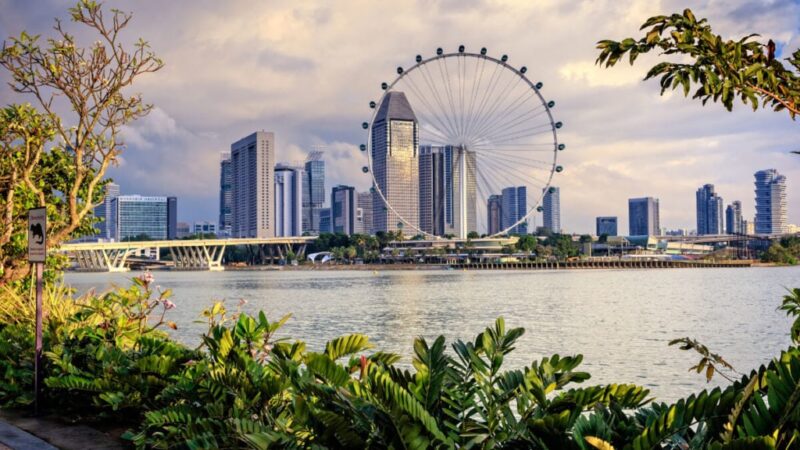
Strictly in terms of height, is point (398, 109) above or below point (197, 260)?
above

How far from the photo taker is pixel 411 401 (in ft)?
11.3

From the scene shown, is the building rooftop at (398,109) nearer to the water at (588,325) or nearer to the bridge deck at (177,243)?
the bridge deck at (177,243)

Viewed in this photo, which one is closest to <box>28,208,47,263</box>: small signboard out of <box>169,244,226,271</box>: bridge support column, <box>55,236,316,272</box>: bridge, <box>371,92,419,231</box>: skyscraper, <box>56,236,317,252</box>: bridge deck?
<box>56,236,317,252</box>: bridge deck

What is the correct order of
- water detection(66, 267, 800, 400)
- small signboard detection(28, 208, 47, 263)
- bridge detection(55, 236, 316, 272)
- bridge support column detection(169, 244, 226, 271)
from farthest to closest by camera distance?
bridge support column detection(169, 244, 226, 271) → bridge detection(55, 236, 316, 272) → water detection(66, 267, 800, 400) → small signboard detection(28, 208, 47, 263)

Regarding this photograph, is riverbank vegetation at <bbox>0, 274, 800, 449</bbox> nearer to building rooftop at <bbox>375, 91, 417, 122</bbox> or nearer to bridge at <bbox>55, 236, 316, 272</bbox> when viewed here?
bridge at <bbox>55, 236, 316, 272</bbox>

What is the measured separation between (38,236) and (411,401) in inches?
286

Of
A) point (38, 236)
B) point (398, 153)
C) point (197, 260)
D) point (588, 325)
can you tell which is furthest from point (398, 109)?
point (38, 236)

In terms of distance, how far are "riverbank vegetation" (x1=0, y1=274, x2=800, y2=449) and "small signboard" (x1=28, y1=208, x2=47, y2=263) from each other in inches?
72.8

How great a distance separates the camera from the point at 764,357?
79.0 feet

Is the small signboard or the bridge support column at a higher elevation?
the small signboard

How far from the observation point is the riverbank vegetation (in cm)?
304

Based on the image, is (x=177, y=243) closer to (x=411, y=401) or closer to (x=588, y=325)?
(x=588, y=325)

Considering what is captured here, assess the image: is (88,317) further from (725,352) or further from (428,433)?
(725,352)

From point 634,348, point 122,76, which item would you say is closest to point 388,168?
point 634,348
